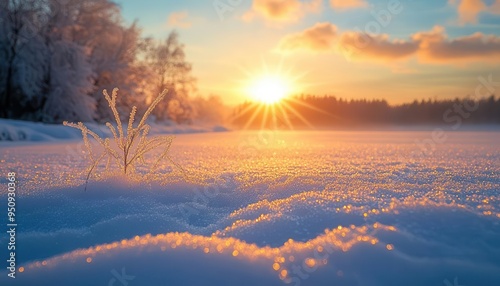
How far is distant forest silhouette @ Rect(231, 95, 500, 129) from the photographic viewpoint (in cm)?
3114

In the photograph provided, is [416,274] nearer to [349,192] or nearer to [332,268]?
[332,268]

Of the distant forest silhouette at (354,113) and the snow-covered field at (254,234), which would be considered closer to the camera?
the snow-covered field at (254,234)

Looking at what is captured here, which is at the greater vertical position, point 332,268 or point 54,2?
point 54,2

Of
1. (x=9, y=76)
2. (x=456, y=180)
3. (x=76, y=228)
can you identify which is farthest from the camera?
(x=9, y=76)

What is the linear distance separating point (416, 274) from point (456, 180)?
1.39 meters

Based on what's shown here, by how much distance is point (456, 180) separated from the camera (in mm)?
2125

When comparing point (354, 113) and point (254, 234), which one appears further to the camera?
point (354, 113)

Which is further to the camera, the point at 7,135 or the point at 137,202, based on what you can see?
the point at 7,135

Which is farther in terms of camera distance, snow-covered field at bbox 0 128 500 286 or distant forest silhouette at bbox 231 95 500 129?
distant forest silhouette at bbox 231 95 500 129

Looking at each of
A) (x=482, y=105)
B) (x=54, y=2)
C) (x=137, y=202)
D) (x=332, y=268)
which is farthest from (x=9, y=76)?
(x=482, y=105)

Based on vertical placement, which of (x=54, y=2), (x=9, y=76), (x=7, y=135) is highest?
(x=54, y=2)

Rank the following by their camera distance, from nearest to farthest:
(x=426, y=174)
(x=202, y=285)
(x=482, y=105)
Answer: (x=202, y=285), (x=426, y=174), (x=482, y=105)

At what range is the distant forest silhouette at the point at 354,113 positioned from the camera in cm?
3114

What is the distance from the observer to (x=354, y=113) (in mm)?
37656
